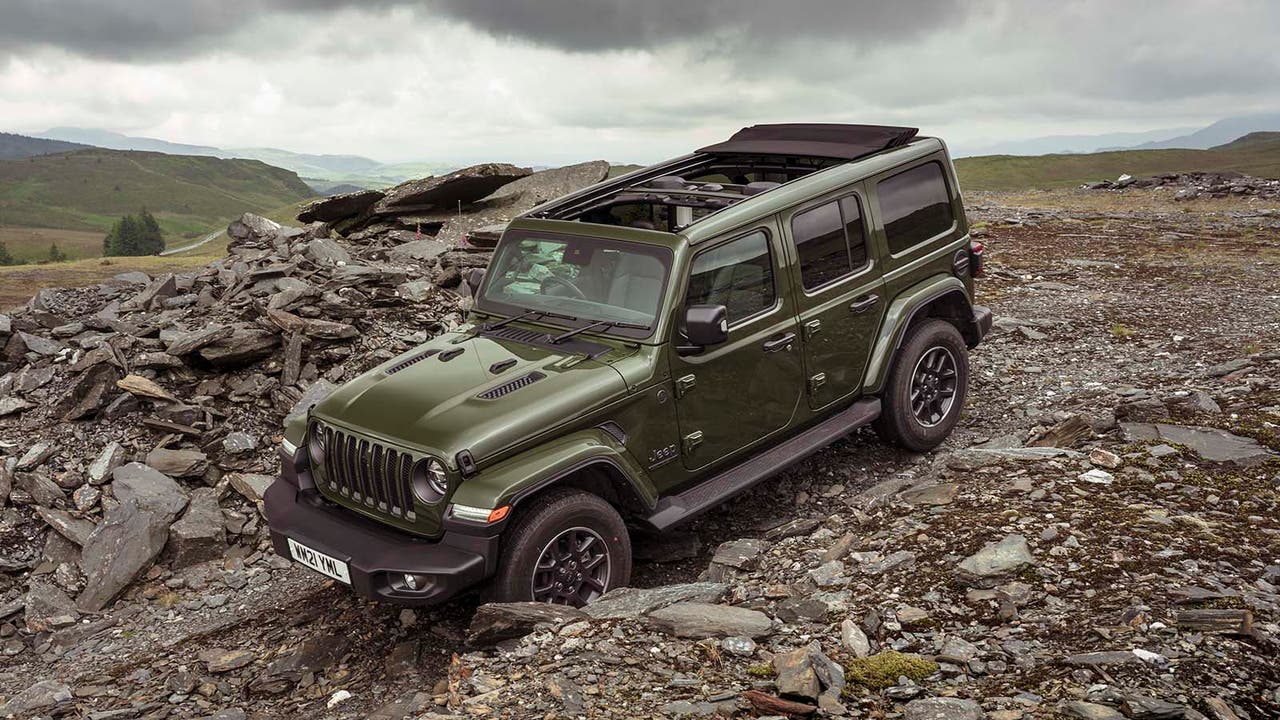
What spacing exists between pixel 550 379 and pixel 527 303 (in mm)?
1229

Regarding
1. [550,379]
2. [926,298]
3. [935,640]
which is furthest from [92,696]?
[926,298]

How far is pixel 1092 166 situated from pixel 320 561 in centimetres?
14137

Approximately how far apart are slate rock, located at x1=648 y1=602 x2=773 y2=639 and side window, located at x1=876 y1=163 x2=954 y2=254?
3.73 m

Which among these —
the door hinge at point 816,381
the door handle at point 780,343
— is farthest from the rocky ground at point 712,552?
the door handle at point 780,343

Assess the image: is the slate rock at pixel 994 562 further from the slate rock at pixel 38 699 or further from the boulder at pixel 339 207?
the boulder at pixel 339 207

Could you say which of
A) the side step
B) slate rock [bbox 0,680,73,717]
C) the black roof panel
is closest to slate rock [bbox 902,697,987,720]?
the side step

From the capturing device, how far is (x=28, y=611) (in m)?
7.37

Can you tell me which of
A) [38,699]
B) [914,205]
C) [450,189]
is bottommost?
[38,699]

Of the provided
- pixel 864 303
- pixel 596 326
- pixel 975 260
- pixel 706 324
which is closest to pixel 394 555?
pixel 596 326

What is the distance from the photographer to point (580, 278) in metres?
6.64

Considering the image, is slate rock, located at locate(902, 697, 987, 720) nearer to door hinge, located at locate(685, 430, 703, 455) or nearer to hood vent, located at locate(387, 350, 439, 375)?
door hinge, located at locate(685, 430, 703, 455)

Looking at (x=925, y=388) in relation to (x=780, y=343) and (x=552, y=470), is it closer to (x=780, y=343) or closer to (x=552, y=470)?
(x=780, y=343)

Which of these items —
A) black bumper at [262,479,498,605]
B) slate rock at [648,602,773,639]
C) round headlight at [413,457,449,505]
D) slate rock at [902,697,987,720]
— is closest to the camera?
slate rock at [902,697,987,720]

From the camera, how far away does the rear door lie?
22.7 ft
